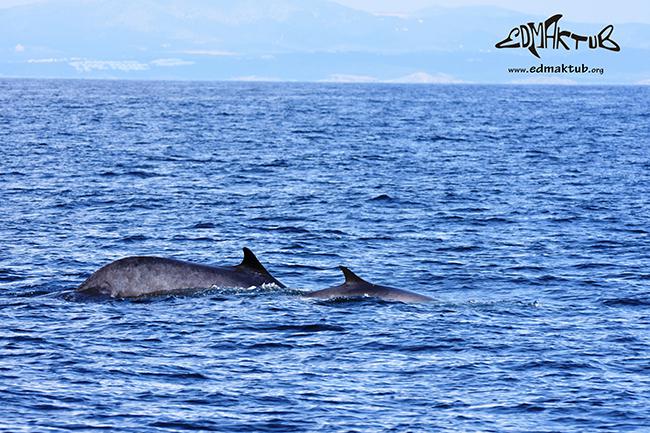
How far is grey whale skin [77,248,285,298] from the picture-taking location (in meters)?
21.3

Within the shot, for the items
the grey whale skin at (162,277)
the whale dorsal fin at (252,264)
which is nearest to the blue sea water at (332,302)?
the grey whale skin at (162,277)

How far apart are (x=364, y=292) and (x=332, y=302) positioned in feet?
2.03

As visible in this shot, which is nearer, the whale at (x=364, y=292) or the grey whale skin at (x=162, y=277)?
the grey whale skin at (x=162, y=277)

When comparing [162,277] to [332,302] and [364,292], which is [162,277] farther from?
[364,292]

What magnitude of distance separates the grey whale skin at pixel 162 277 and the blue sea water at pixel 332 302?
28cm

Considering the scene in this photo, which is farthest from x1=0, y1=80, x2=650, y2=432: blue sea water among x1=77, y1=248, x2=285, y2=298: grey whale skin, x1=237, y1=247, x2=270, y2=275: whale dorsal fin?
x1=237, y1=247, x2=270, y2=275: whale dorsal fin

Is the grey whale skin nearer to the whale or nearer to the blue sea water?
the blue sea water

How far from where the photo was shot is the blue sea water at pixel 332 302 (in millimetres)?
15344

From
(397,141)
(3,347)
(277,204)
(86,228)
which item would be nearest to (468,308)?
(3,347)

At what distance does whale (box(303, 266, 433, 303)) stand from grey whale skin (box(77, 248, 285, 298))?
1.30 meters

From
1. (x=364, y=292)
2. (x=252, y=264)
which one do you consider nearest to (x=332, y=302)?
(x=364, y=292)

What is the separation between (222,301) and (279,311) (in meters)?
1.11

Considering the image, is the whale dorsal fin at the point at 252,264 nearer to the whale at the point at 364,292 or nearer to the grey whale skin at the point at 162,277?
the grey whale skin at the point at 162,277

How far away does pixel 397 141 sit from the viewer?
7412cm
